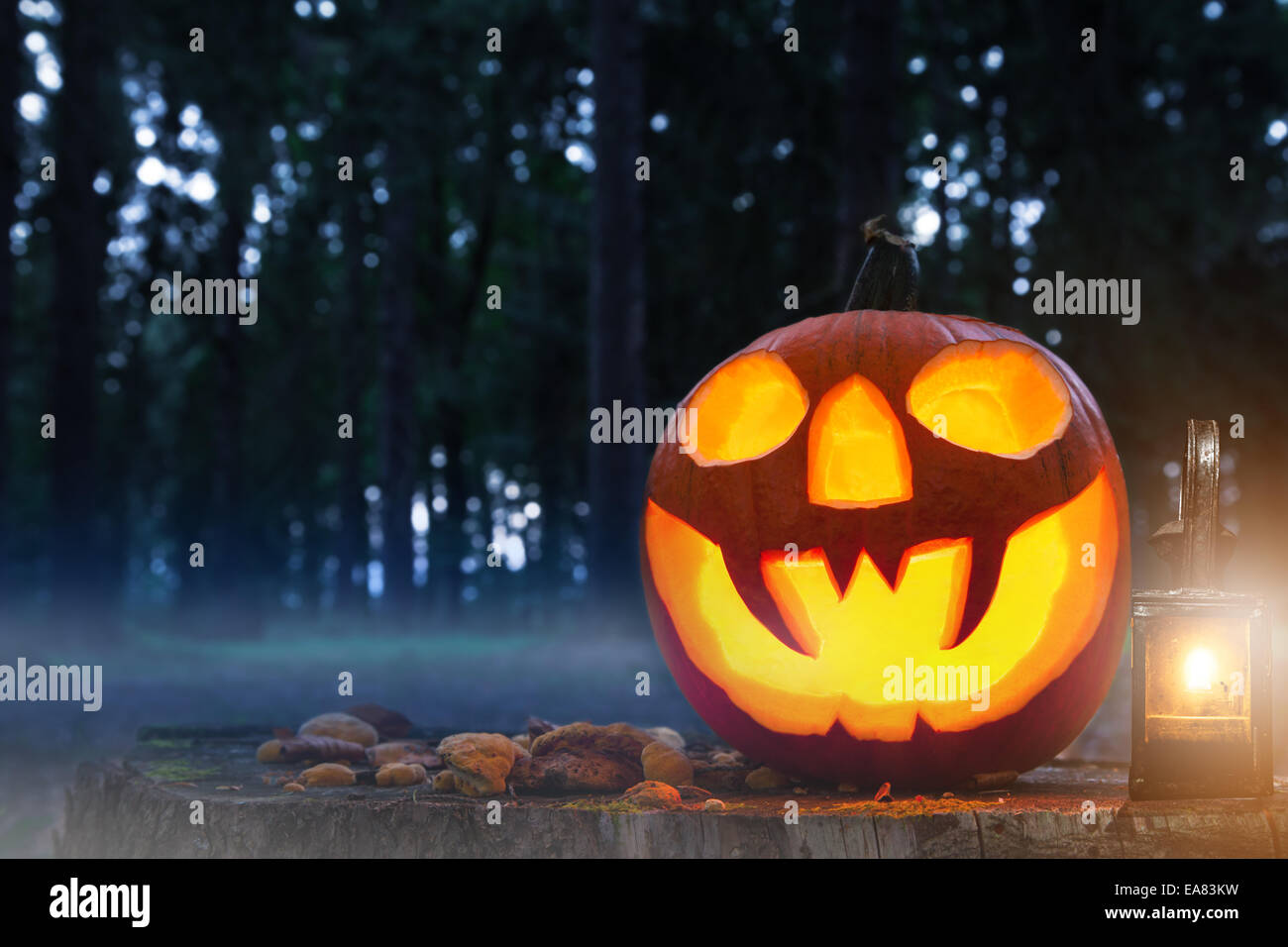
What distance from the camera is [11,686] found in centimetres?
1084

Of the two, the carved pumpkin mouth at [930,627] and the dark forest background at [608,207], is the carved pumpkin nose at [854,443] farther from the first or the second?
the dark forest background at [608,207]

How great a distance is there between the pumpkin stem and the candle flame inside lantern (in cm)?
174

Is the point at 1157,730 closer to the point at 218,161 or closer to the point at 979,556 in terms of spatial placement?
the point at 979,556

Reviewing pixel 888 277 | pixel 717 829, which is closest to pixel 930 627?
pixel 717 829

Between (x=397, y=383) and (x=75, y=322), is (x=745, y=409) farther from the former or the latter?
(x=397, y=383)

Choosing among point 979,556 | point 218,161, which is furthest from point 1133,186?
point 218,161

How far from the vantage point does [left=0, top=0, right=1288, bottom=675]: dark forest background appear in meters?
11.6

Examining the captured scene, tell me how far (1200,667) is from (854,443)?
4.22ft

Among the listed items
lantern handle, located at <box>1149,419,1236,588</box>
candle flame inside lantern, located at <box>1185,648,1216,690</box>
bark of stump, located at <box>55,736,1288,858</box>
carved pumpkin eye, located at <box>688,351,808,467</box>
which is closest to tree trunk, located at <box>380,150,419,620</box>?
carved pumpkin eye, located at <box>688,351,808,467</box>

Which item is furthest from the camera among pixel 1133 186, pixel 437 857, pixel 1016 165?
pixel 1016 165

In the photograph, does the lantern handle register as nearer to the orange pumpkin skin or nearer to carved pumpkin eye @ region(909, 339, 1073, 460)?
the orange pumpkin skin

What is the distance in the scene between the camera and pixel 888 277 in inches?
191

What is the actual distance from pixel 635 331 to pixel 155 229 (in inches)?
429

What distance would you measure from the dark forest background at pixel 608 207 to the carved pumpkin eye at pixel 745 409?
3.94 m
